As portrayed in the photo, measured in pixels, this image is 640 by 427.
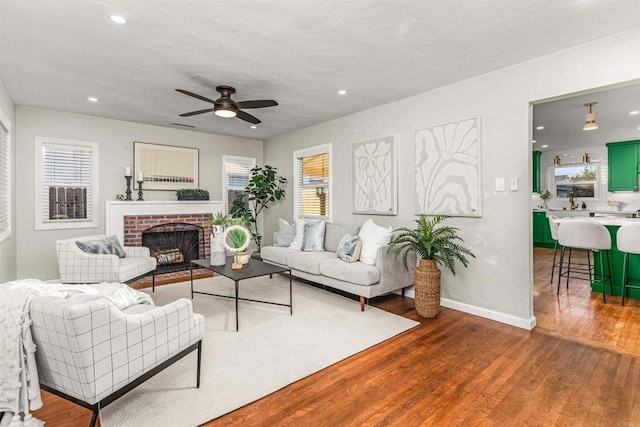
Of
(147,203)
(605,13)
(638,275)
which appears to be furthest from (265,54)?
(638,275)

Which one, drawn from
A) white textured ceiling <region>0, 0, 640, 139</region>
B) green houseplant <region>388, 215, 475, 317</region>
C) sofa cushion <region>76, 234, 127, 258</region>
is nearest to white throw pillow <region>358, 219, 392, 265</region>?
green houseplant <region>388, 215, 475, 317</region>

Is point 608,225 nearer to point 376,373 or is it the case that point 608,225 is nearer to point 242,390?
point 376,373

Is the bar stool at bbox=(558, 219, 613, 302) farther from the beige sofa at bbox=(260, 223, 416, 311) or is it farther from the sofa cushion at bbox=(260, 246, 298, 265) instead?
the sofa cushion at bbox=(260, 246, 298, 265)

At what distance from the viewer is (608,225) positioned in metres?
4.15

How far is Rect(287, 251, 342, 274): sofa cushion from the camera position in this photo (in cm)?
425

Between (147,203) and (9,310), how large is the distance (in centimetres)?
422

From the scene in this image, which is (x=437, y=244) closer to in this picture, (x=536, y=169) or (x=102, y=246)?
(x=102, y=246)

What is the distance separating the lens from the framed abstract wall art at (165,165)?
219 inches

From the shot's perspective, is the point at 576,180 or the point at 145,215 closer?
the point at 145,215

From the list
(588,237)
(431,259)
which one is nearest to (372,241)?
(431,259)

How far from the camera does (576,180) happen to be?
8164 millimetres

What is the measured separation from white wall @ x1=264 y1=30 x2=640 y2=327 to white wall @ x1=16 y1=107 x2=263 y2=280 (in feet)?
13.2

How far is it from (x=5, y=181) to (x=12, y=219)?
2.03ft

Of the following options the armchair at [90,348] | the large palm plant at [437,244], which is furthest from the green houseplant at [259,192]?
the armchair at [90,348]
